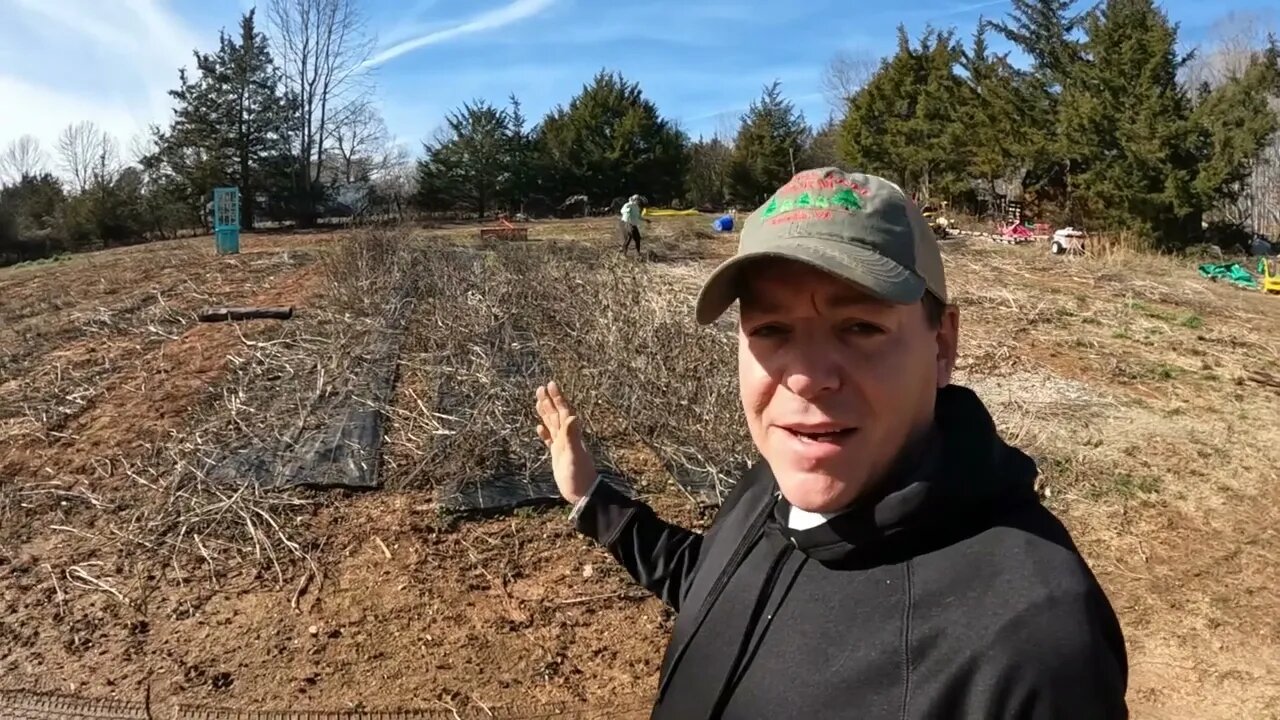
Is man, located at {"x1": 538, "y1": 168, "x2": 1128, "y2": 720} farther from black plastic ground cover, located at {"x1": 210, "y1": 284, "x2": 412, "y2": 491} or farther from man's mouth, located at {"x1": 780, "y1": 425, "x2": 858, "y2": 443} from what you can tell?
black plastic ground cover, located at {"x1": 210, "y1": 284, "x2": 412, "y2": 491}

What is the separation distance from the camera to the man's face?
41.3 inches

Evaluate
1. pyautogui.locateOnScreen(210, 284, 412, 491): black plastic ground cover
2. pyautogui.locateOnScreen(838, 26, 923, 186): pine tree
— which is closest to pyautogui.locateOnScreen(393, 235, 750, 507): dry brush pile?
pyautogui.locateOnScreen(210, 284, 412, 491): black plastic ground cover

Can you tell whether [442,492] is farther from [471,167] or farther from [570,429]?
[471,167]

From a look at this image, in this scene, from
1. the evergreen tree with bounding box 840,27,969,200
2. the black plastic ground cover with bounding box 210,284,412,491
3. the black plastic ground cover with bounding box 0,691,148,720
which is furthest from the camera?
the evergreen tree with bounding box 840,27,969,200

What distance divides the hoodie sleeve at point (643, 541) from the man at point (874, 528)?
0.45m

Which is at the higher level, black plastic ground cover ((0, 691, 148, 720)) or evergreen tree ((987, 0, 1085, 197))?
evergreen tree ((987, 0, 1085, 197))

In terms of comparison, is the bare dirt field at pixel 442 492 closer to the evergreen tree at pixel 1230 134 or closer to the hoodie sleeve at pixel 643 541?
the hoodie sleeve at pixel 643 541

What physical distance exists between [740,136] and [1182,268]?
744 inches

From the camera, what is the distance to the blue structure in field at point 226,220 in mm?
17047

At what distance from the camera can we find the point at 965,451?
3.35 ft

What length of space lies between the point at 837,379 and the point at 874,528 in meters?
0.18

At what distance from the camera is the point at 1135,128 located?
56.6 feet

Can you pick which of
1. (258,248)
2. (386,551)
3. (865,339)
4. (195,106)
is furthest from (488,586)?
(195,106)

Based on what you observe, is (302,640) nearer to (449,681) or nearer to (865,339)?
(449,681)
